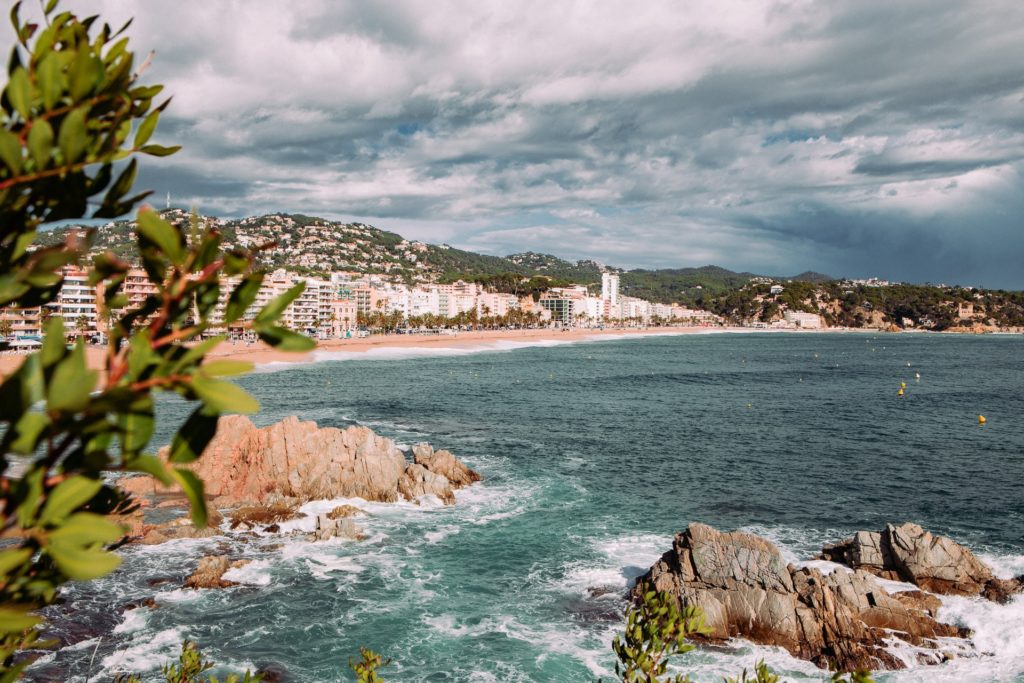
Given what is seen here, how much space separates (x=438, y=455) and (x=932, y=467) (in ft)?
90.5

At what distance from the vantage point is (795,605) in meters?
18.3

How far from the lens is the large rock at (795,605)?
17438mm

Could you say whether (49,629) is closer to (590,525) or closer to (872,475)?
(590,525)

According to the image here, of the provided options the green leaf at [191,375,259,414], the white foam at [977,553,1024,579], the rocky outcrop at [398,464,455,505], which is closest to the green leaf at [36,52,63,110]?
the green leaf at [191,375,259,414]

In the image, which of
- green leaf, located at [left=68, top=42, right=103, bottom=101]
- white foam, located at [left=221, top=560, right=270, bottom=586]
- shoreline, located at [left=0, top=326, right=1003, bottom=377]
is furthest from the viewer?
shoreline, located at [left=0, top=326, right=1003, bottom=377]

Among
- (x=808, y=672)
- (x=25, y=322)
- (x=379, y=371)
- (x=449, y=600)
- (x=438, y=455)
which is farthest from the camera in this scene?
(x=25, y=322)

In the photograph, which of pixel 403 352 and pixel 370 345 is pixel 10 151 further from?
pixel 370 345

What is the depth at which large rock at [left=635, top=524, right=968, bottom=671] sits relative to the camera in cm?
1744

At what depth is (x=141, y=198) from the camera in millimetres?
2570

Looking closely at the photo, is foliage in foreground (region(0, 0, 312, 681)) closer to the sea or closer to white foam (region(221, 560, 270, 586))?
the sea

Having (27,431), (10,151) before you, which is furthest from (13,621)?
(10,151)

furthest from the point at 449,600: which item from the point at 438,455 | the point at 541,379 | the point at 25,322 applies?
the point at 25,322

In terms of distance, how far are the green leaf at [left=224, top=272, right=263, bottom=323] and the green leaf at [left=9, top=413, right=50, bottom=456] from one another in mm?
564

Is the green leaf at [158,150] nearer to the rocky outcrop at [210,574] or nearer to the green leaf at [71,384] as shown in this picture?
the green leaf at [71,384]
